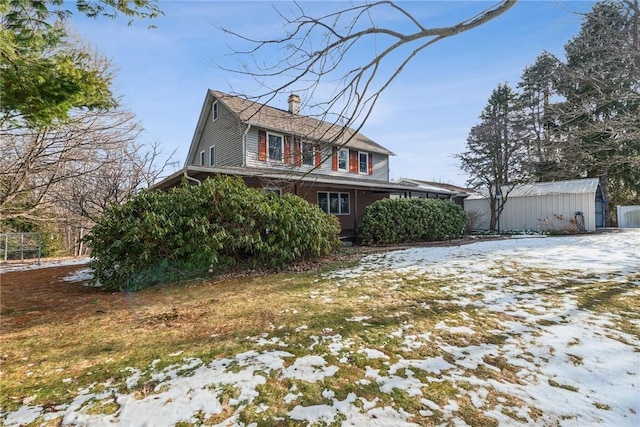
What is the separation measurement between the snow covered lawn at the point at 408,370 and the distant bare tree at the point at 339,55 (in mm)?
2369

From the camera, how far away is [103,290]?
18.8 feet

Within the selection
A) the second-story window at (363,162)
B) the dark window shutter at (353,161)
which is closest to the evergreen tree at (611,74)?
the dark window shutter at (353,161)

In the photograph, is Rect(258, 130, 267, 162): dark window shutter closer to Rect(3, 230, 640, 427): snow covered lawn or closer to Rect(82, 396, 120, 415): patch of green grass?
Rect(3, 230, 640, 427): snow covered lawn

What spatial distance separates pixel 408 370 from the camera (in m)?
2.50

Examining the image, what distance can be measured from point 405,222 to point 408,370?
1000 cm

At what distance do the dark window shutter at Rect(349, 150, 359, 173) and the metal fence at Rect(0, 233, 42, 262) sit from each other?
1377 centimetres

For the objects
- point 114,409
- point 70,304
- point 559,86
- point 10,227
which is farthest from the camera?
point 10,227

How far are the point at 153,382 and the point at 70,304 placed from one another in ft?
12.1

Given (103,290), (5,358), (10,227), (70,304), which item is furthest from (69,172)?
(5,358)

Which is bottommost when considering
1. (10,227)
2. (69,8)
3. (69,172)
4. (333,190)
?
(10,227)

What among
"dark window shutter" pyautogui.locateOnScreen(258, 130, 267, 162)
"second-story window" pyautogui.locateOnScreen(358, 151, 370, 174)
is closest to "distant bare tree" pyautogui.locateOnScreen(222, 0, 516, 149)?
"dark window shutter" pyautogui.locateOnScreen(258, 130, 267, 162)

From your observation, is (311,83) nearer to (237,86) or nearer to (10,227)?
(237,86)

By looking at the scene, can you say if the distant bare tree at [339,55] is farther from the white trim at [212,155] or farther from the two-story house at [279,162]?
the white trim at [212,155]

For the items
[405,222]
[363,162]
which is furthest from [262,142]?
[405,222]
